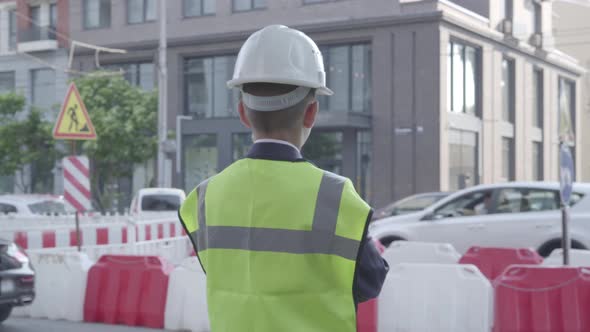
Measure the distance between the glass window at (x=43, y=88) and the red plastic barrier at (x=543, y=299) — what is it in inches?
1058

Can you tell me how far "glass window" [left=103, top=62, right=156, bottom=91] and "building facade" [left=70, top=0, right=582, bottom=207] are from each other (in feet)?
0.65

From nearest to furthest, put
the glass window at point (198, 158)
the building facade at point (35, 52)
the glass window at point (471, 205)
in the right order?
1. the glass window at point (471, 205)
2. the building facade at point (35, 52)
3. the glass window at point (198, 158)

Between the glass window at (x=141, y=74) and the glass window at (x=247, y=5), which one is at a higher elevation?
the glass window at (x=247, y=5)

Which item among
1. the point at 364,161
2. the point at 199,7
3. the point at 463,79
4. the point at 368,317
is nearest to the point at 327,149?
the point at 364,161

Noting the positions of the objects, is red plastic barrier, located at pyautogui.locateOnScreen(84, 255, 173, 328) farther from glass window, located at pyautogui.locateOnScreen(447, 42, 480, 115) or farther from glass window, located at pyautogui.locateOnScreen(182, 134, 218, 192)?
glass window, located at pyautogui.locateOnScreen(182, 134, 218, 192)

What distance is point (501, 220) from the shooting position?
1386cm

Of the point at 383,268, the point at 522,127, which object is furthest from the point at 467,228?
the point at 522,127

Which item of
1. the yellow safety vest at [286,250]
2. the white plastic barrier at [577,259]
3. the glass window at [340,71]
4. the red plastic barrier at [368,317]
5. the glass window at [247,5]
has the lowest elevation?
the red plastic barrier at [368,317]

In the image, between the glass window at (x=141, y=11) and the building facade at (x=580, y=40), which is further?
the building facade at (x=580, y=40)

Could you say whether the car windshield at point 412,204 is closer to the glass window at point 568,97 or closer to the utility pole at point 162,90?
the utility pole at point 162,90

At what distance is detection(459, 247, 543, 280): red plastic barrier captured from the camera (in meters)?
10.6

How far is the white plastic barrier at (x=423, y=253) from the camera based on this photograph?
11172mm

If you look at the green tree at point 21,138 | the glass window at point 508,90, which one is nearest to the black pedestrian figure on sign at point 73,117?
the green tree at point 21,138

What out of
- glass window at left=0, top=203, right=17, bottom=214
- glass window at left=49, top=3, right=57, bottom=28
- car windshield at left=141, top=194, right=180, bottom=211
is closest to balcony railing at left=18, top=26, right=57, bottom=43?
glass window at left=49, top=3, right=57, bottom=28
